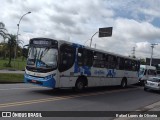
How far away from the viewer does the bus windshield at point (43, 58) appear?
1636cm

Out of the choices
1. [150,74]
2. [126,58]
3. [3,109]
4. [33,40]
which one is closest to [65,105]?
[3,109]

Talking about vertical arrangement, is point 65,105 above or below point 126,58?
below

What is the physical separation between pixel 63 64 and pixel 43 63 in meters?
1.09

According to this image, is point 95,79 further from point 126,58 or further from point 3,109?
point 3,109

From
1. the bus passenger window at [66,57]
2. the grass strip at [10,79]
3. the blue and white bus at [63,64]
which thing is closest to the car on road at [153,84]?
the blue and white bus at [63,64]

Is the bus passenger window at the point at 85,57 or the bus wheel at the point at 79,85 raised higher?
the bus passenger window at the point at 85,57

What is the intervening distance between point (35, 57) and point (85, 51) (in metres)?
3.40

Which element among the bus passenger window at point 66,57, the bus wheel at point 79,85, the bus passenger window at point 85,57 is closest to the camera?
the bus passenger window at point 66,57

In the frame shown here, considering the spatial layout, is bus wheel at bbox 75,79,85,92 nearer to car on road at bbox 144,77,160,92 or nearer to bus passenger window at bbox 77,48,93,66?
bus passenger window at bbox 77,48,93,66

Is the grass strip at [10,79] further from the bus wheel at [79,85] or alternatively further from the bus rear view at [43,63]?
the bus wheel at [79,85]

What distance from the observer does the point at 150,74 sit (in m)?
35.8

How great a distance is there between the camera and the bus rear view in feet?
53.3

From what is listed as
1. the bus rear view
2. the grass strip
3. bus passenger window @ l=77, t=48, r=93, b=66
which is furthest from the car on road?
the bus rear view

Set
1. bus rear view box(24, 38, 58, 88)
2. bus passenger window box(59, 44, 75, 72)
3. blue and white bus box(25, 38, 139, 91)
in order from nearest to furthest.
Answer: bus rear view box(24, 38, 58, 88) → blue and white bus box(25, 38, 139, 91) → bus passenger window box(59, 44, 75, 72)
